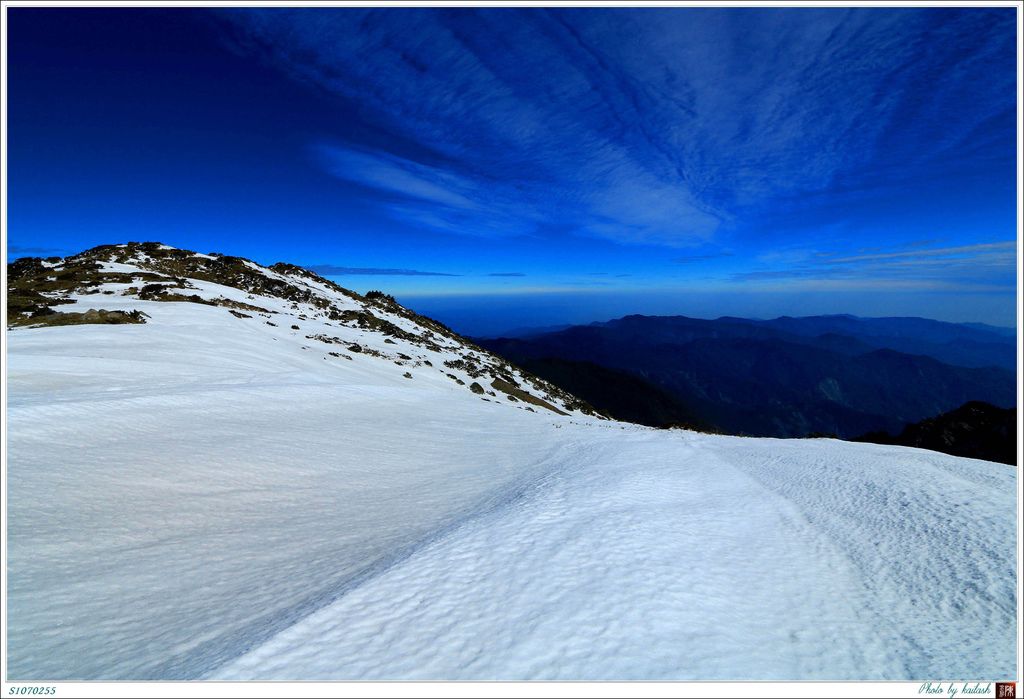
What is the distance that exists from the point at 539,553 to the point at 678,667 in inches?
71.7

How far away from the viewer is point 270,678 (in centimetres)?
342

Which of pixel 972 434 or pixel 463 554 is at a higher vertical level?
pixel 463 554

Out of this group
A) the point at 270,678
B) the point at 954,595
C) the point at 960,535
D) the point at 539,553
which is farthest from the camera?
the point at 960,535

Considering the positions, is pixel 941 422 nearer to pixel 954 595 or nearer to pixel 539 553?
pixel 954 595

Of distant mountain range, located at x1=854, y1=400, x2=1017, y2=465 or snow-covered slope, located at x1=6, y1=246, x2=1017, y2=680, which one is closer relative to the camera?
snow-covered slope, located at x1=6, y1=246, x2=1017, y2=680

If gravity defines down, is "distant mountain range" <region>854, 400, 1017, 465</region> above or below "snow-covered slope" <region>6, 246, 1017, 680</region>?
below

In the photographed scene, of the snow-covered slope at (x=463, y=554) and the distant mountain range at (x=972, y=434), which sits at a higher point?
the snow-covered slope at (x=463, y=554)

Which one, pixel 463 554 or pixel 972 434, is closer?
pixel 463 554

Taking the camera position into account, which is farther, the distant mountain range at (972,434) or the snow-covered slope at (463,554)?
the distant mountain range at (972,434)

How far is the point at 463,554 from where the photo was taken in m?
5.04

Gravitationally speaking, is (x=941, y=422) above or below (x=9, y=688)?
below

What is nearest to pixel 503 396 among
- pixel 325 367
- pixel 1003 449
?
pixel 325 367

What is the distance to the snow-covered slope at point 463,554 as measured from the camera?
3.78 meters

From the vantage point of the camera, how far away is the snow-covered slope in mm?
3783
